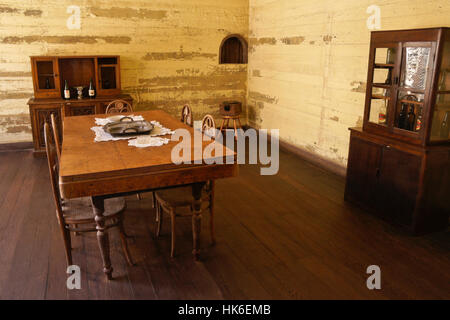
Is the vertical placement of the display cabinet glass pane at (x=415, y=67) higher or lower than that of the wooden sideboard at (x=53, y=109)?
higher

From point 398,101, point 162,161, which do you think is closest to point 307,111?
point 398,101

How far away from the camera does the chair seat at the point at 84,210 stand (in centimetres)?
242

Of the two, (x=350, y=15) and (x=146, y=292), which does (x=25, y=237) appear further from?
(x=350, y=15)

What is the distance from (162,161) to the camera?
234cm

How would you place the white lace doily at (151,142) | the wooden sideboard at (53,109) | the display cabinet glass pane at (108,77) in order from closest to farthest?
the white lace doily at (151,142)
the wooden sideboard at (53,109)
the display cabinet glass pane at (108,77)

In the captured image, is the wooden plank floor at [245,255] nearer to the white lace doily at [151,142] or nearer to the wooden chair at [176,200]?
the wooden chair at [176,200]

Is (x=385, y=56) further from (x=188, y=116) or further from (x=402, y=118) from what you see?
(x=188, y=116)

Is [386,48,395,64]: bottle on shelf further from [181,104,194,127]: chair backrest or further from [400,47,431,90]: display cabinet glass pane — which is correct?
[181,104,194,127]: chair backrest

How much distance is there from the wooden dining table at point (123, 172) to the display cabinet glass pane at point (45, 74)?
118 inches

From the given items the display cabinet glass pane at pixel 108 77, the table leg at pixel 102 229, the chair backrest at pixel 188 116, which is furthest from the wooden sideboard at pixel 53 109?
the table leg at pixel 102 229

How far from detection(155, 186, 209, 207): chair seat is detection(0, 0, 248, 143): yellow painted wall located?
350cm

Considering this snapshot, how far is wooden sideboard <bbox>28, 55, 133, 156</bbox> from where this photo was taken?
5016 mm

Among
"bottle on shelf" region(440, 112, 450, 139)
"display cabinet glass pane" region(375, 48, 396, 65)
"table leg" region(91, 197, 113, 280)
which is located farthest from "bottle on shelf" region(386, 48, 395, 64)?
"table leg" region(91, 197, 113, 280)
